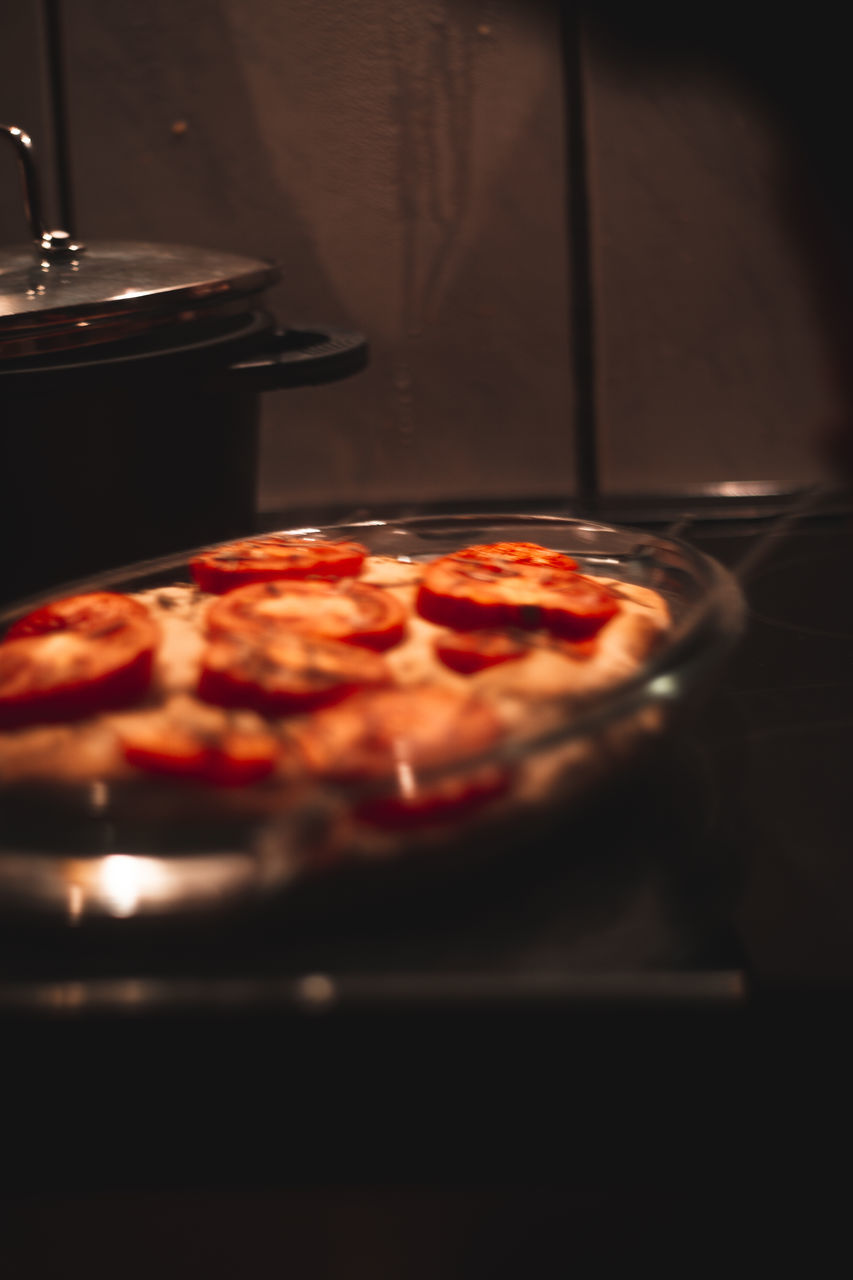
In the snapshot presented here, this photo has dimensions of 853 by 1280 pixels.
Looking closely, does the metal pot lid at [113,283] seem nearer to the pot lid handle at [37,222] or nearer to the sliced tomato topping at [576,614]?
the pot lid handle at [37,222]

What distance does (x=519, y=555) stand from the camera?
657mm

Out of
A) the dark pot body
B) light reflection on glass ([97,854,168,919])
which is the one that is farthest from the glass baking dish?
the dark pot body

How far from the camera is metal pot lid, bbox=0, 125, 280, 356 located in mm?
760

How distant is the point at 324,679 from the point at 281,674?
2cm

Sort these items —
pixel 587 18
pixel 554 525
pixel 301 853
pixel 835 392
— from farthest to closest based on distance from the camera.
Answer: pixel 835 392 → pixel 587 18 → pixel 554 525 → pixel 301 853

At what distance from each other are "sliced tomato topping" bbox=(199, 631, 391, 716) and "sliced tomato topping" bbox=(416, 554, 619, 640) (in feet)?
0.24

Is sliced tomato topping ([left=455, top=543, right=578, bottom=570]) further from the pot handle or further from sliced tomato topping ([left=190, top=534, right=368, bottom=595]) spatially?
the pot handle

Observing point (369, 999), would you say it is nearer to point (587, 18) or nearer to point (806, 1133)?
point (806, 1133)

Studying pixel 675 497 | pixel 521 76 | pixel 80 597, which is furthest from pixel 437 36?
pixel 80 597

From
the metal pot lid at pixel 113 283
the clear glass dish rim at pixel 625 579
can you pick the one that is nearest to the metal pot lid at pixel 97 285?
the metal pot lid at pixel 113 283

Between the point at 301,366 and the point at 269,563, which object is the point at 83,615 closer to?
the point at 269,563

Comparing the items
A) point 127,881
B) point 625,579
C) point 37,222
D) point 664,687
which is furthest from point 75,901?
point 37,222

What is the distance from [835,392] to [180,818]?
44.0 inches

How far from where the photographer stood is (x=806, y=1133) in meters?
0.43
